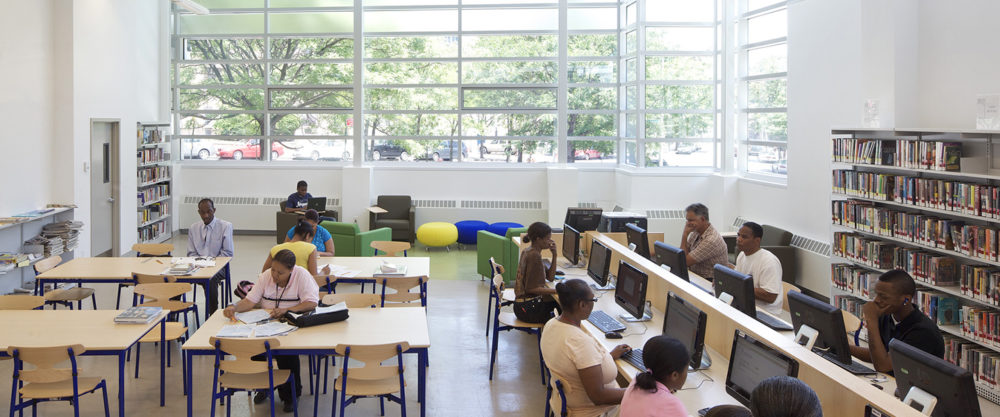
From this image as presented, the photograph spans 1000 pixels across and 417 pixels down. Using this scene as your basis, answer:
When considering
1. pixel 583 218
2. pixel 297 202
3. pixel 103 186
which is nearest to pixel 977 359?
pixel 583 218

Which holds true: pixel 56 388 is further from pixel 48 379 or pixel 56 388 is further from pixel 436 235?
pixel 436 235

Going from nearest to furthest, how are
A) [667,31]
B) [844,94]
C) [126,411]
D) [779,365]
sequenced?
[779,365], [126,411], [844,94], [667,31]

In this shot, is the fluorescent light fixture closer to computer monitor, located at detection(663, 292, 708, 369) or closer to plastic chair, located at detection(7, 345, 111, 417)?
plastic chair, located at detection(7, 345, 111, 417)

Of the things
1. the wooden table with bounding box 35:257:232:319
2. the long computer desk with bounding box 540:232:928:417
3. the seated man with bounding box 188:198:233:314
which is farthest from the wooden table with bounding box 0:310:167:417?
the long computer desk with bounding box 540:232:928:417

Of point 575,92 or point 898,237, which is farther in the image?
point 575,92

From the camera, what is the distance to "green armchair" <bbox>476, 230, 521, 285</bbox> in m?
9.76

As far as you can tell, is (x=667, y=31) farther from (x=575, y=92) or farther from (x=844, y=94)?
(x=844, y=94)

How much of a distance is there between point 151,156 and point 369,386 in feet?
30.3

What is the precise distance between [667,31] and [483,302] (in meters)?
6.08

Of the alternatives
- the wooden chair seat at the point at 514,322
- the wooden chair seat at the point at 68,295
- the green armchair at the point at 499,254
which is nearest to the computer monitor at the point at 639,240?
the wooden chair seat at the point at 514,322

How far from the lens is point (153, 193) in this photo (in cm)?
1317

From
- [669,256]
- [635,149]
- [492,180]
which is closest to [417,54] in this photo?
[492,180]

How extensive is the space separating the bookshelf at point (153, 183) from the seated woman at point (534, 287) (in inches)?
310

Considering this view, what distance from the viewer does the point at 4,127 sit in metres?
9.03
